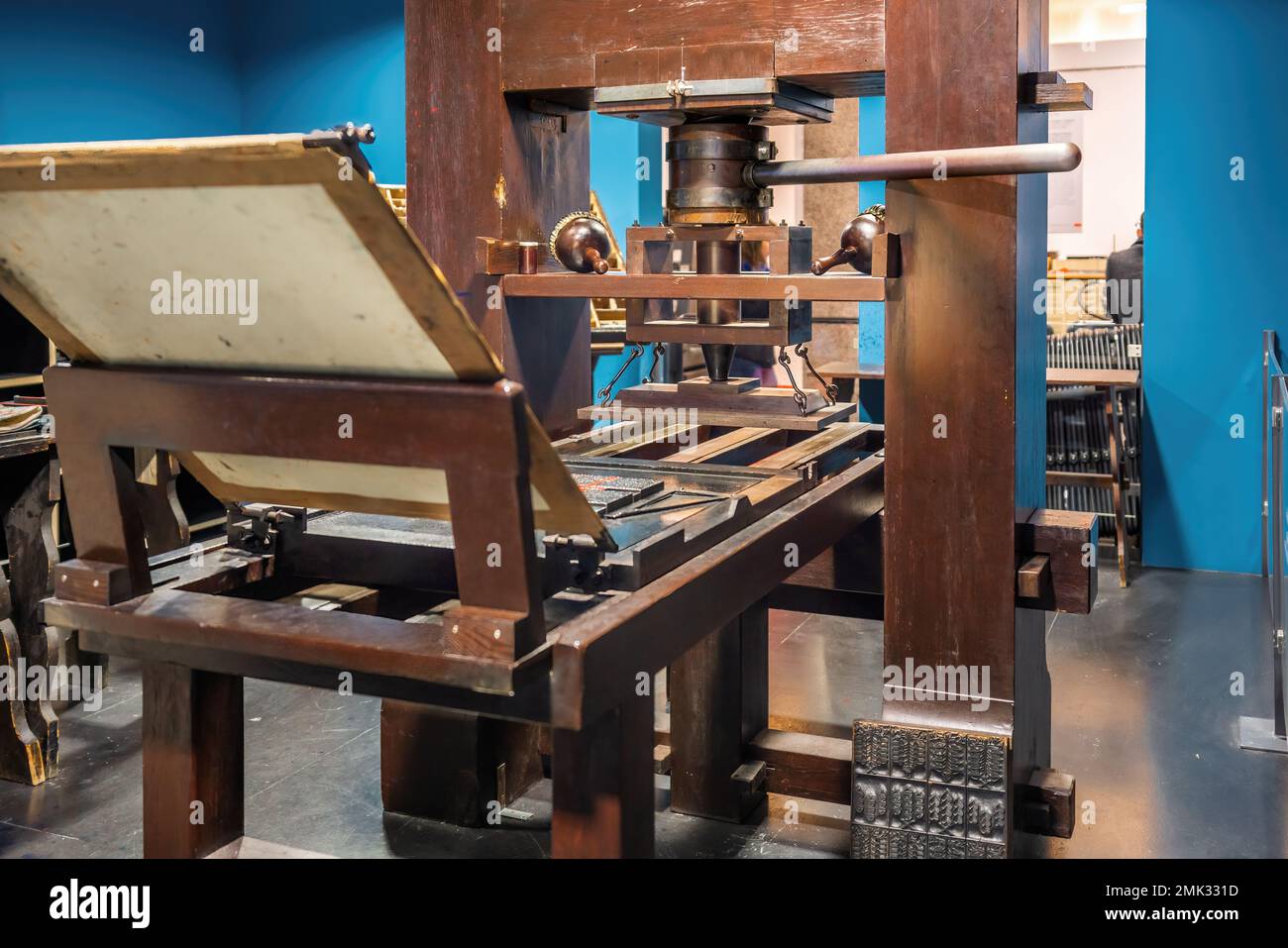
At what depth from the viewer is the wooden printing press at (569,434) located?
150 centimetres

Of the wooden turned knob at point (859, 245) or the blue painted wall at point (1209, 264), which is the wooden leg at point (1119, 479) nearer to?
the blue painted wall at point (1209, 264)

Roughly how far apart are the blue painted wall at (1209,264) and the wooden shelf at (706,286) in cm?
391

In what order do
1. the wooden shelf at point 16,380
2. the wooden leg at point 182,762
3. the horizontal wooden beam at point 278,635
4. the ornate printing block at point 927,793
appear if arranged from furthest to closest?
the wooden shelf at point 16,380, the ornate printing block at point 927,793, the wooden leg at point 182,762, the horizontal wooden beam at point 278,635

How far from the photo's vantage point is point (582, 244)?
2.77 m

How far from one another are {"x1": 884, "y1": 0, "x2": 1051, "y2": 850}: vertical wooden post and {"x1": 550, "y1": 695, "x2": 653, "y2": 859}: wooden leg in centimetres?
97

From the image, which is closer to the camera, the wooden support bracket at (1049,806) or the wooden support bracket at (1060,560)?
the wooden support bracket at (1060,560)

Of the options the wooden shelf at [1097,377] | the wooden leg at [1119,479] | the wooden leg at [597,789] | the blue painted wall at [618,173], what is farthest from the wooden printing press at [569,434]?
the blue painted wall at [618,173]

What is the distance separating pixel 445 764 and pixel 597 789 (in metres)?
1.54

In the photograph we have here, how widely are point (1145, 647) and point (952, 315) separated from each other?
2.80 meters

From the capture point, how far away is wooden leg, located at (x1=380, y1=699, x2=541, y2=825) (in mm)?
3125

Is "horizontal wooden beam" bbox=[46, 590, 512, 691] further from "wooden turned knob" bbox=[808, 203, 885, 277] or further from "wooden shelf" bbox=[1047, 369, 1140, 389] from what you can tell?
"wooden shelf" bbox=[1047, 369, 1140, 389]

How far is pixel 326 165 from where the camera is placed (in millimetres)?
1313
